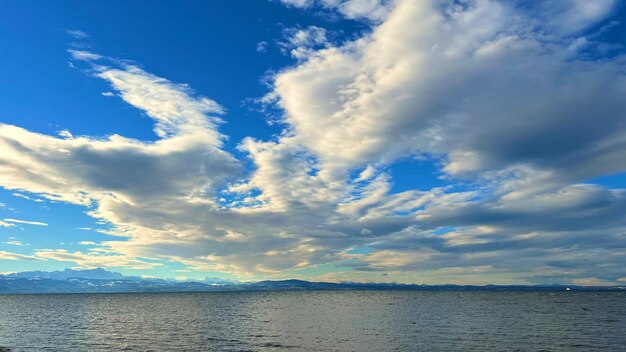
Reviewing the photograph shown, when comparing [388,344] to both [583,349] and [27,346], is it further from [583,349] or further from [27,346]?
→ [27,346]

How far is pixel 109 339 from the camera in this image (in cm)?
7238

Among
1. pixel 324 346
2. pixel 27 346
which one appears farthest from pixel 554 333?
pixel 27 346

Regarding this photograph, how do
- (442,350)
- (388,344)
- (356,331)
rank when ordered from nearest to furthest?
(442,350)
(388,344)
(356,331)

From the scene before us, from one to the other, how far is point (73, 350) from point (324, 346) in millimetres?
37407

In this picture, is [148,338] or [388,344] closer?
[388,344]

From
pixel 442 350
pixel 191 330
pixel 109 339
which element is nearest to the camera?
pixel 442 350

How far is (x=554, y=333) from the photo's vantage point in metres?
76.1

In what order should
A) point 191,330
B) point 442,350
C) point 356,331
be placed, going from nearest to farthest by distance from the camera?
point 442,350 < point 356,331 < point 191,330

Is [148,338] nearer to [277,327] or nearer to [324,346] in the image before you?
[277,327]

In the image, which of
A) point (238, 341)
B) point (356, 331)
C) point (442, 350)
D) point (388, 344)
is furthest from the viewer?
point (356, 331)

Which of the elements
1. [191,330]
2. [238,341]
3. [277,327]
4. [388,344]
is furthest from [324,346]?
[191,330]

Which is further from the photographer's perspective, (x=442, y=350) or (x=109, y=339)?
(x=109, y=339)

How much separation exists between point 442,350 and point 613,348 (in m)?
25.2

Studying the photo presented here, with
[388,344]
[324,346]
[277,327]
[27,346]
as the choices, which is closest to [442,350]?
[388,344]
